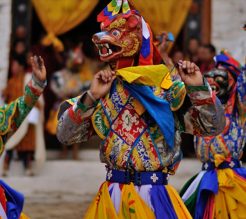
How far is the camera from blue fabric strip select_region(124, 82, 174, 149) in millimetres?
3973

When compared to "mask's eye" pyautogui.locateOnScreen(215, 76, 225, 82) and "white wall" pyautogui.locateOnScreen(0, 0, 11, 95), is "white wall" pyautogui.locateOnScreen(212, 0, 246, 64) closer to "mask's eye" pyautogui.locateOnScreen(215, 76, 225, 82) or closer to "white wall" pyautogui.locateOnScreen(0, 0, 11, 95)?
"white wall" pyautogui.locateOnScreen(0, 0, 11, 95)

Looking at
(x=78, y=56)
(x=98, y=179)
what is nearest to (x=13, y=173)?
(x=98, y=179)

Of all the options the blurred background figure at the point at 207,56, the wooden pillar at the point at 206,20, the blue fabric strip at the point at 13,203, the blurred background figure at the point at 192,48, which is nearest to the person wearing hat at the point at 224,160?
the blue fabric strip at the point at 13,203

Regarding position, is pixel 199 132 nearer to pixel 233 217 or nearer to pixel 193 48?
pixel 233 217

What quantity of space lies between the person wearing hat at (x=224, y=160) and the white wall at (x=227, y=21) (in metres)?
4.65

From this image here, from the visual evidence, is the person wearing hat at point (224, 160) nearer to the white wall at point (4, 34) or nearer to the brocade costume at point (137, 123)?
the brocade costume at point (137, 123)

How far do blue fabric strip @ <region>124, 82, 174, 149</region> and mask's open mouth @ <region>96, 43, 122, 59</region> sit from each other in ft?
0.68

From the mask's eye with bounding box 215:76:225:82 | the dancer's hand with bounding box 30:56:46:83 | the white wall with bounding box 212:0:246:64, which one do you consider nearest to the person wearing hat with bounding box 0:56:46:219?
the dancer's hand with bounding box 30:56:46:83

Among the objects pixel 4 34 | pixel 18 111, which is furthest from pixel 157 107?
pixel 4 34

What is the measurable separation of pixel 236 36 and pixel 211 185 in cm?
517

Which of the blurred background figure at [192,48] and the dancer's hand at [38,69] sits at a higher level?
the dancer's hand at [38,69]

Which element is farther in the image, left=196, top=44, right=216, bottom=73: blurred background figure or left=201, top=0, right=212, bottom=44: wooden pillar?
left=201, top=0, right=212, bottom=44: wooden pillar

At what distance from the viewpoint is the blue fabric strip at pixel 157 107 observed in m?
3.97

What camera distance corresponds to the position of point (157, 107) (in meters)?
4.00
